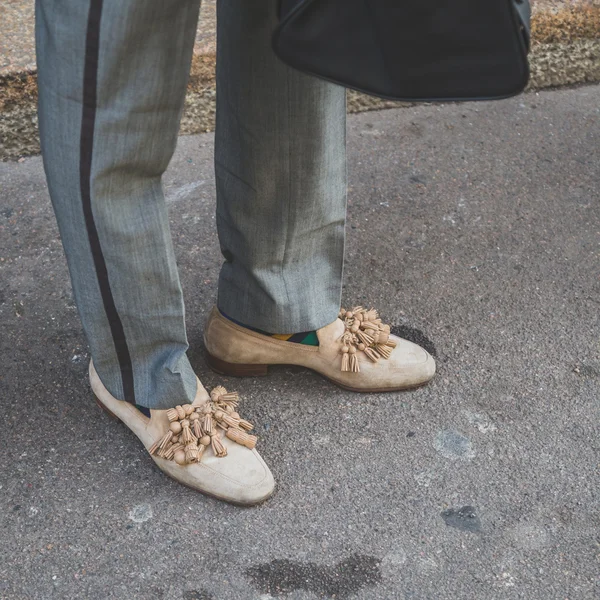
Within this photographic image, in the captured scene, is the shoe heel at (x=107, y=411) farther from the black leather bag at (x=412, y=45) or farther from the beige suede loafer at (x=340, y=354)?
the black leather bag at (x=412, y=45)

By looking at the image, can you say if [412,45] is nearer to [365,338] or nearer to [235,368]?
[365,338]

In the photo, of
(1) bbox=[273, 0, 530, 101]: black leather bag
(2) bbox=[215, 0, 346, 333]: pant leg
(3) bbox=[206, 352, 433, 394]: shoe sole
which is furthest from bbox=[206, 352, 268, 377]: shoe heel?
(1) bbox=[273, 0, 530, 101]: black leather bag

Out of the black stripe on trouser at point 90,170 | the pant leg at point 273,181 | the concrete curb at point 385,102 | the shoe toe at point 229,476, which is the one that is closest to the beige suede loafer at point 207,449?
the shoe toe at point 229,476

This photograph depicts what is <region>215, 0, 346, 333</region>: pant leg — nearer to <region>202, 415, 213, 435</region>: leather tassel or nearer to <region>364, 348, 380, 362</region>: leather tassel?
<region>364, 348, 380, 362</region>: leather tassel

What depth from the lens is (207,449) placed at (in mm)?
1376

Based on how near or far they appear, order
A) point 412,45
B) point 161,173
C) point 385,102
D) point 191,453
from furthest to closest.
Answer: point 385,102
point 191,453
point 161,173
point 412,45

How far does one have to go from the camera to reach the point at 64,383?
62.4 inches

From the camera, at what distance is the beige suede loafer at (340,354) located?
1548 mm

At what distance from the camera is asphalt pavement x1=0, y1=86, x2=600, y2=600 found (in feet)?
4.10

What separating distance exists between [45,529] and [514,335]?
1.04 m

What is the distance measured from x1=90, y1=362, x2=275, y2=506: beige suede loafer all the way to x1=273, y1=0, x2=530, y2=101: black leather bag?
0.67m

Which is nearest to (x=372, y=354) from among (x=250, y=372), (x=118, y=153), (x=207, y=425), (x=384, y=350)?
(x=384, y=350)

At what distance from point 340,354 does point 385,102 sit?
4.02 feet

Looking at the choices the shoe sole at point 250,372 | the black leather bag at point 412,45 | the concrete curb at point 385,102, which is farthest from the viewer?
the concrete curb at point 385,102
